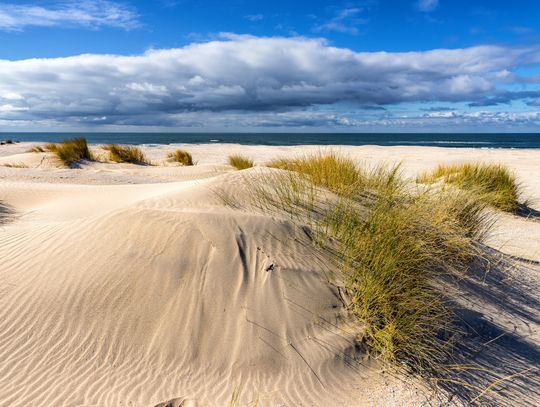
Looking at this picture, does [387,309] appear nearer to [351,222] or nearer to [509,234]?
[351,222]

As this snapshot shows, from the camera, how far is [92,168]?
41.2ft

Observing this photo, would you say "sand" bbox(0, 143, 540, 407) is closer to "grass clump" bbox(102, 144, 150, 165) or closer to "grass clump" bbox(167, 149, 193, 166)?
"grass clump" bbox(102, 144, 150, 165)

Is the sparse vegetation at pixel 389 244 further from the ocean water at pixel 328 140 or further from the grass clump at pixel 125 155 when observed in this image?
the ocean water at pixel 328 140

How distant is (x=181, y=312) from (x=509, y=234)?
5768 millimetres

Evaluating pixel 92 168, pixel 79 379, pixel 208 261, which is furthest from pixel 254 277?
pixel 92 168

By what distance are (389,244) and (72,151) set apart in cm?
1258

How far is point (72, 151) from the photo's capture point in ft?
43.5

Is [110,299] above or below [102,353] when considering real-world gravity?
above

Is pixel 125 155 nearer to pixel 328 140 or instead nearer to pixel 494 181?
pixel 494 181

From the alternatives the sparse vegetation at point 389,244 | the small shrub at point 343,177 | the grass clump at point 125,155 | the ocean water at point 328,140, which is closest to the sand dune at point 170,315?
the sparse vegetation at point 389,244

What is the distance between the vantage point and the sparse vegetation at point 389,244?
2.86 meters

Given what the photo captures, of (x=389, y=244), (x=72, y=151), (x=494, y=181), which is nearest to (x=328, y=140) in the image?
(x=72, y=151)

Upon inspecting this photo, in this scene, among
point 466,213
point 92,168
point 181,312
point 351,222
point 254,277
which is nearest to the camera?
point 181,312

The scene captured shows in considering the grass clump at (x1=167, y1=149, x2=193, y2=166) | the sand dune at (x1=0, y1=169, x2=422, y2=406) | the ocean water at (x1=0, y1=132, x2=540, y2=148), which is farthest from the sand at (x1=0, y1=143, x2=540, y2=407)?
the ocean water at (x1=0, y1=132, x2=540, y2=148)
